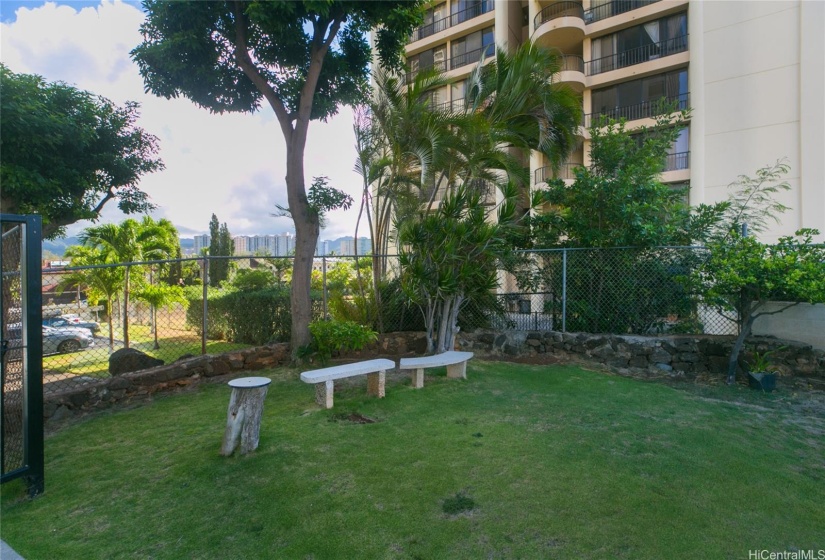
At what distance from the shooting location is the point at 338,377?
5.16 metres

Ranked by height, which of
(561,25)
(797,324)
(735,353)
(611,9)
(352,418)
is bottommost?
(352,418)

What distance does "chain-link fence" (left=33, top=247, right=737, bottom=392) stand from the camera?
747cm

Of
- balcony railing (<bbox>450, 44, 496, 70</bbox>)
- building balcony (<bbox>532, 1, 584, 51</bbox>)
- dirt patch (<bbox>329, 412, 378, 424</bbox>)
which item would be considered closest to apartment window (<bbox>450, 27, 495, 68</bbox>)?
balcony railing (<bbox>450, 44, 496, 70</bbox>)

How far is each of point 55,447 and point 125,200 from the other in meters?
6.02

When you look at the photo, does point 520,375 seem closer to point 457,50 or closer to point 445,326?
point 445,326

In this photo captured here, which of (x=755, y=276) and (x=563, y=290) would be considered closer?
(x=755, y=276)

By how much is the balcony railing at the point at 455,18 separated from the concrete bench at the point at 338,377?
22816 mm

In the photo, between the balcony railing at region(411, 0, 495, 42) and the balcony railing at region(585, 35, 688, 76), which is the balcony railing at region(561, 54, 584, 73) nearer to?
the balcony railing at region(585, 35, 688, 76)

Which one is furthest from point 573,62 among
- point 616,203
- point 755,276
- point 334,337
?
point 334,337

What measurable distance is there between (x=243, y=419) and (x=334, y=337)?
3.12m

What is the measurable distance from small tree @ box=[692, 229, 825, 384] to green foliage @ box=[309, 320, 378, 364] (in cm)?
522

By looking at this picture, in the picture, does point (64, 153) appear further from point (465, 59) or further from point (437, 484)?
point (465, 59)

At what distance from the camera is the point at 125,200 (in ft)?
28.6

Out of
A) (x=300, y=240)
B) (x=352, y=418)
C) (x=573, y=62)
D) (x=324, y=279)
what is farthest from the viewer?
(x=573, y=62)
